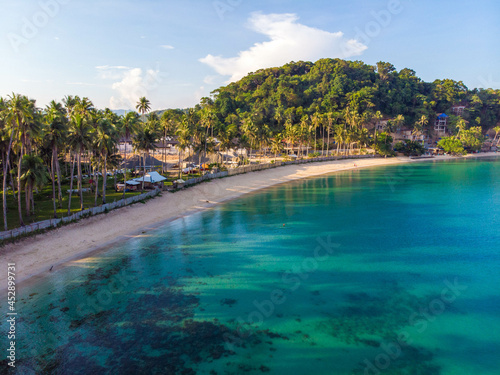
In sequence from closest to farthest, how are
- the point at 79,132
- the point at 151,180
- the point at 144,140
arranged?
the point at 79,132
the point at 151,180
the point at 144,140

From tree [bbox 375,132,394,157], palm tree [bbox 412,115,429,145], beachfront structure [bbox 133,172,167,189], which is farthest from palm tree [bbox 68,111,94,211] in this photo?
palm tree [bbox 412,115,429,145]

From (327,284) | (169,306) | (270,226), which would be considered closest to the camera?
(169,306)

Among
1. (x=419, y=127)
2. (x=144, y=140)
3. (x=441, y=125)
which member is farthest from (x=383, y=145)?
(x=144, y=140)

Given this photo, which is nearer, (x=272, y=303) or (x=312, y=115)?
(x=272, y=303)

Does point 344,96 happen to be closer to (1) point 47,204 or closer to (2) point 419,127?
(2) point 419,127

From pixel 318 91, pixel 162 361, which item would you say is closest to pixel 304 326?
pixel 162 361

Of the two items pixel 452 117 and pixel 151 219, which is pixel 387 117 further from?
pixel 151 219
